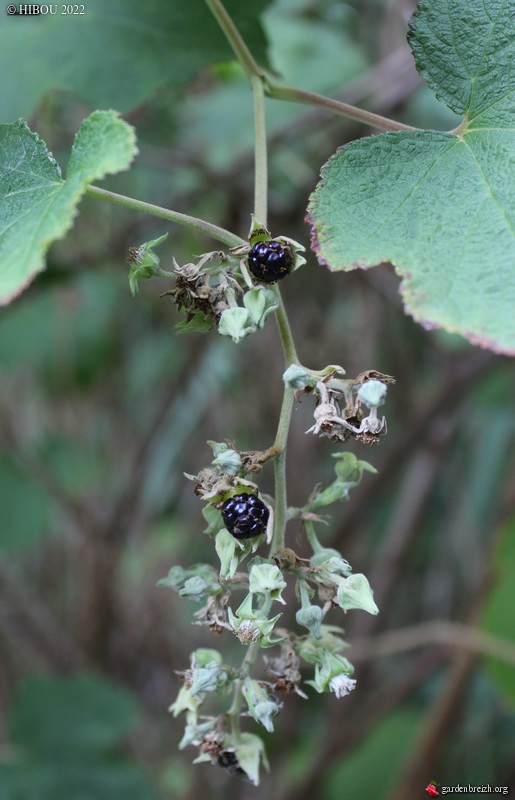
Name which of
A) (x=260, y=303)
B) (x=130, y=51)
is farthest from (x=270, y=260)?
(x=130, y=51)

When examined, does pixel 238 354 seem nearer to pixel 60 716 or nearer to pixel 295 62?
pixel 295 62

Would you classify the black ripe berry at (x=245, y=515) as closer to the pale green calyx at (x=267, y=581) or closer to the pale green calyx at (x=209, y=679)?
the pale green calyx at (x=267, y=581)

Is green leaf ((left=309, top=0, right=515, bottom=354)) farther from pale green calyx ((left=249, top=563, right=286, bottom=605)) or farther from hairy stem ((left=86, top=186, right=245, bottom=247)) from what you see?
pale green calyx ((left=249, top=563, right=286, bottom=605))

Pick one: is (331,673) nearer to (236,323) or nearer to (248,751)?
(248,751)

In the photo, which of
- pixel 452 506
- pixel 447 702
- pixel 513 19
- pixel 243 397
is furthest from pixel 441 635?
pixel 513 19

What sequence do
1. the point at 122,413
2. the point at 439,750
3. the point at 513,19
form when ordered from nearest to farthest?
the point at 513,19 < the point at 439,750 < the point at 122,413
